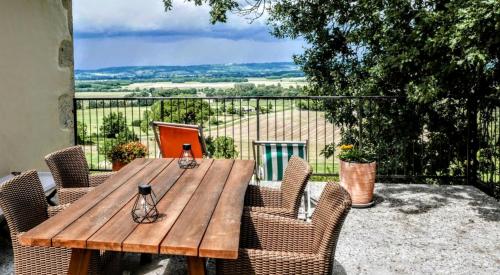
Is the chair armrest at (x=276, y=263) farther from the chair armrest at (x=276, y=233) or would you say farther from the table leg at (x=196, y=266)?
the chair armrest at (x=276, y=233)

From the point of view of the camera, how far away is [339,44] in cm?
819

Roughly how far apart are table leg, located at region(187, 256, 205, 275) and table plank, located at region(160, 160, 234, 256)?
0.11 meters

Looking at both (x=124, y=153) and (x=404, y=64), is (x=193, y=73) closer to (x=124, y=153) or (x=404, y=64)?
(x=124, y=153)

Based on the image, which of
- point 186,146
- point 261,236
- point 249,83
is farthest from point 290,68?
point 261,236

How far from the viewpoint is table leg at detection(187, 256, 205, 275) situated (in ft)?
6.38

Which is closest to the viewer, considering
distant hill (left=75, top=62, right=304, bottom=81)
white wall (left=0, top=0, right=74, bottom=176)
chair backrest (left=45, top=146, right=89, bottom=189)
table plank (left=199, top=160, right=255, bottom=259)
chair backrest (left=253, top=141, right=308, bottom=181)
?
table plank (left=199, top=160, right=255, bottom=259)

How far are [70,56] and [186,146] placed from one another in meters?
2.76

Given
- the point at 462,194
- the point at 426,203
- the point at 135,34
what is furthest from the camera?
the point at 135,34

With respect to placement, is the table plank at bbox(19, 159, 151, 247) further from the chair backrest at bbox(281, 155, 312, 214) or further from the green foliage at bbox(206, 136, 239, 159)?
the green foliage at bbox(206, 136, 239, 159)

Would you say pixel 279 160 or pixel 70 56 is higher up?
pixel 70 56

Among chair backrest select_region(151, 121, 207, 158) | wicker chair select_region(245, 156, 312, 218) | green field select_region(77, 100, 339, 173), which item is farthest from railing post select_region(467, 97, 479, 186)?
wicker chair select_region(245, 156, 312, 218)

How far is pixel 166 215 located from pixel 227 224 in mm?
311

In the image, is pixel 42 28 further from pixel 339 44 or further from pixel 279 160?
pixel 339 44

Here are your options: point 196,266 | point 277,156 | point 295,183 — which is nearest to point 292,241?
point 295,183
